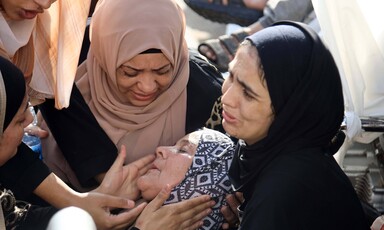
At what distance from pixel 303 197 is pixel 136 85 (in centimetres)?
98

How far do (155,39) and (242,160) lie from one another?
666 mm

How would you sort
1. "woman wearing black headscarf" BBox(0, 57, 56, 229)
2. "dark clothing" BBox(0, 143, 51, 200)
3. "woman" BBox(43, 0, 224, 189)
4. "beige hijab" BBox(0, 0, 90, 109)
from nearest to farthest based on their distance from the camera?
"woman wearing black headscarf" BBox(0, 57, 56, 229), "dark clothing" BBox(0, 143, 51, 200), "woman" BBox(43, 0, 224, 189), "beige hijab" BBox(0, 0, 90, 109)

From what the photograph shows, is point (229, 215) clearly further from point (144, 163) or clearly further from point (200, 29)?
point (200, 29)

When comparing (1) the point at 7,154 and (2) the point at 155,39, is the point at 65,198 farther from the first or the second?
(2) the point at 155,39

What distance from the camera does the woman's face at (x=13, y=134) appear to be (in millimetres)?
2195

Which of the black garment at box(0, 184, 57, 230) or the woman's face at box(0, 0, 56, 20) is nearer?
the black garment at box(0, 184, 57, 230)

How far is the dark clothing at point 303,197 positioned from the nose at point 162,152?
1.72ft

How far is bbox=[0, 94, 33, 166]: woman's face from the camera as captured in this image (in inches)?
86.4

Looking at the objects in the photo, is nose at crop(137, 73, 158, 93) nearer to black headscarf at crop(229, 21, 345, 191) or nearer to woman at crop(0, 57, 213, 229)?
woman at crop(0, 57, 213, 229)

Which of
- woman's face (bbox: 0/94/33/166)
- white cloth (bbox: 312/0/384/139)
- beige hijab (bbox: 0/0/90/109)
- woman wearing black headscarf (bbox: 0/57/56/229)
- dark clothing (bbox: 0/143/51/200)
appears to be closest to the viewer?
woman wearing black headscarf (bbox: 0/57/56/229)

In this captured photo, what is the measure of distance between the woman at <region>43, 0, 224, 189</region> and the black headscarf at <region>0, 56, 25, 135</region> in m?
0.55

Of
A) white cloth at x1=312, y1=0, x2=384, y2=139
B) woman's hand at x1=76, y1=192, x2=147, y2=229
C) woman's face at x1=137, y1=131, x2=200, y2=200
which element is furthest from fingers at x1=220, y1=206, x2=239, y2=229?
white cloth at x1=312, y1=0, x2=384, y2=139

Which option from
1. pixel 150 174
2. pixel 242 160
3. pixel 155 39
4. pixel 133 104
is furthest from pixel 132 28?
pixel 242 160

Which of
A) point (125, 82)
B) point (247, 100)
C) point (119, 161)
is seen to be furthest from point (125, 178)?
point (247, 100)
